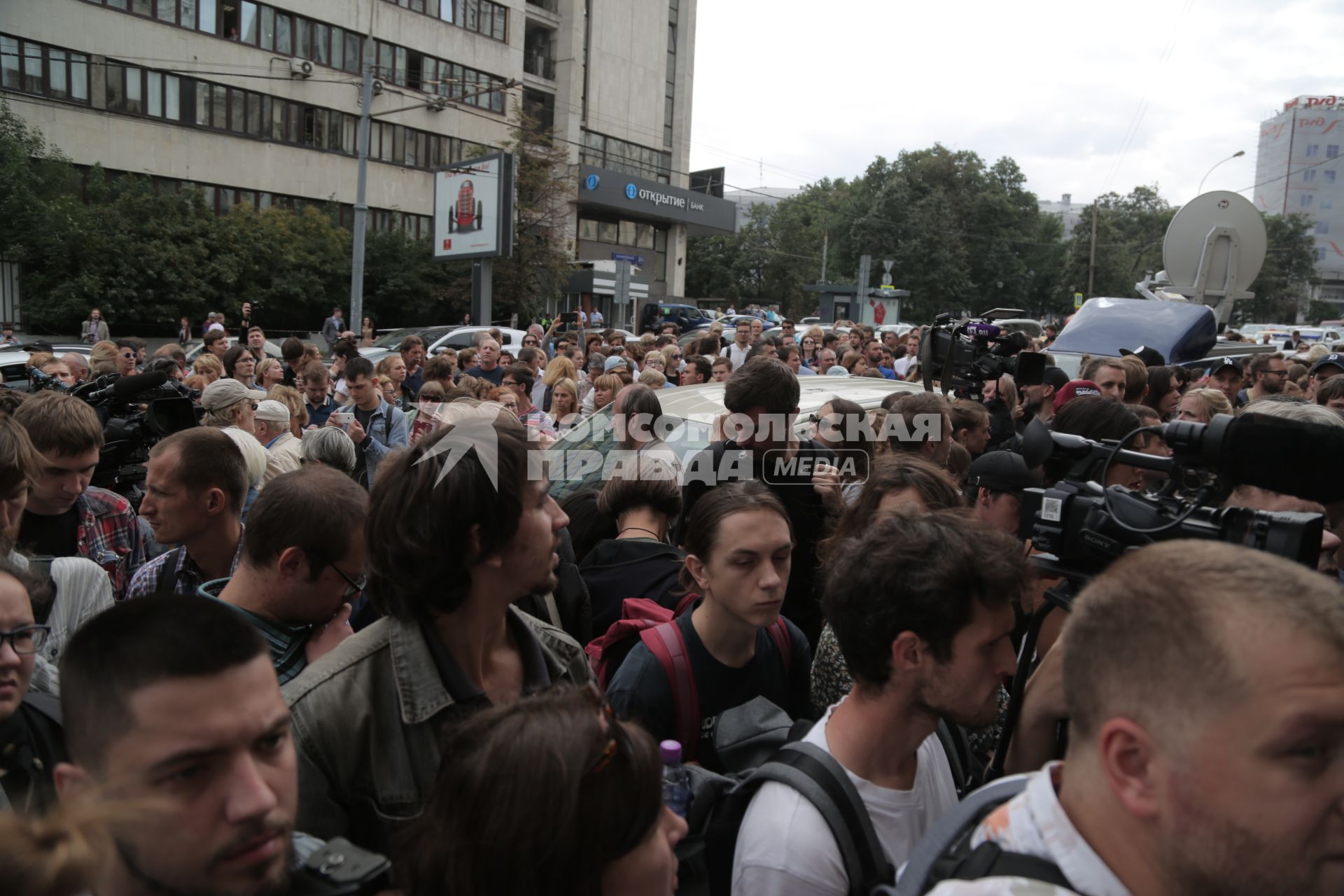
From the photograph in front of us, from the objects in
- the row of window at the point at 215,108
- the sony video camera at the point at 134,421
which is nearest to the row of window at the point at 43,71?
the row of window at the point at 215,108

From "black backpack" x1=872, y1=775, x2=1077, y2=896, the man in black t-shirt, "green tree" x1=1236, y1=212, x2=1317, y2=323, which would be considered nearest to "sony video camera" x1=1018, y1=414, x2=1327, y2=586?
"black backpack" x1=872, y1=775, x2=1077, y2=896

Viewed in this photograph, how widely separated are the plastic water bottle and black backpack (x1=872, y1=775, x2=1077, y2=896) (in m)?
0.72

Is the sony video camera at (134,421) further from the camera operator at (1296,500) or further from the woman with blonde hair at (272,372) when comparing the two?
the camera operator at (1296,500)

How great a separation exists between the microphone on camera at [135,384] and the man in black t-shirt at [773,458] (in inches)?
113

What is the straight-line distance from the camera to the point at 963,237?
2534 inches

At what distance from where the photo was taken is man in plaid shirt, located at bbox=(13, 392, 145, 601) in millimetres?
3729

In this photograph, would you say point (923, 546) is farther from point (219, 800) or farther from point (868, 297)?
point (868, 297)

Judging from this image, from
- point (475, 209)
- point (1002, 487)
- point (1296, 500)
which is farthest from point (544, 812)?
point (475, 209)

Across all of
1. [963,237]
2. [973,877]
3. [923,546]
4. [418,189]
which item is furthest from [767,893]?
[963,237]

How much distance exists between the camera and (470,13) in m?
41.3

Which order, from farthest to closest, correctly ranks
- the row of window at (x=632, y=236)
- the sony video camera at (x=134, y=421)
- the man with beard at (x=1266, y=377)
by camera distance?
the row of window at (x=632, y=236), the man with beard at (x=1266, y=377), the sony video camera at (x=134, y=421)

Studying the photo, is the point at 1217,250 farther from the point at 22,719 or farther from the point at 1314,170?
the point at 1314,170

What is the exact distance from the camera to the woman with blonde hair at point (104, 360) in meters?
8.34

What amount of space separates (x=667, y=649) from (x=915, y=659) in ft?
2.80
